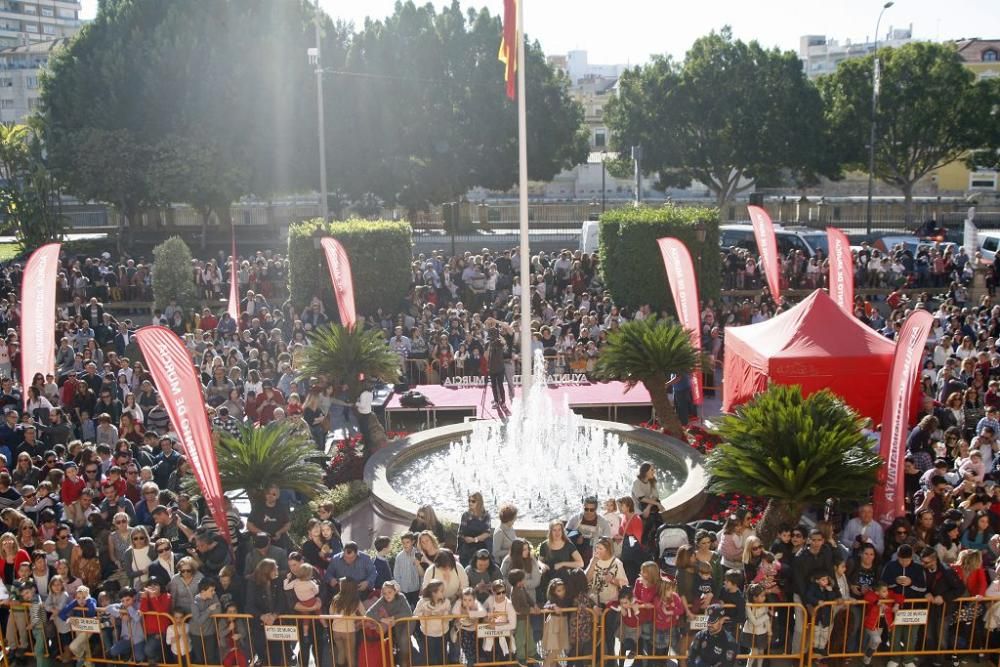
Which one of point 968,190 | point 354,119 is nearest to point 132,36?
point 354,119

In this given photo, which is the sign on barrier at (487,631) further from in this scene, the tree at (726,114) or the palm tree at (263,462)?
the tree at (726,114)

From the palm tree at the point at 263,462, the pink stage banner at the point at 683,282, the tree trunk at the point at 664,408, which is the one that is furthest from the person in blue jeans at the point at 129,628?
the pink stage banner at the point at 683,282

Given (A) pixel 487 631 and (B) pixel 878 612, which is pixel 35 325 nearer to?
(A) pixel 487 631

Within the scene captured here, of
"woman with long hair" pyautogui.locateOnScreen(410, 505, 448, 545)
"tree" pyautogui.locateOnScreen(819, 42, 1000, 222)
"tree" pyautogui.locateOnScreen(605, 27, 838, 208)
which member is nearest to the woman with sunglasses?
"woman with long hair" pyautogui.locateOnScreen(410, 505, 448, 545)

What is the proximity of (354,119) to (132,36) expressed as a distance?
9.83 m

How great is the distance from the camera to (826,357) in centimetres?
1359

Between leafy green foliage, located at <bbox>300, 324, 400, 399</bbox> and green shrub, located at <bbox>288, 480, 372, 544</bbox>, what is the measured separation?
1891 mm

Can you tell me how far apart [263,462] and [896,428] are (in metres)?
7.00

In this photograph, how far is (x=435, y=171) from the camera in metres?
40.2

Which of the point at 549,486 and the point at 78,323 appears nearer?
the point at 549,486

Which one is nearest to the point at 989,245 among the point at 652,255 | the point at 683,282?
the point at 652,255

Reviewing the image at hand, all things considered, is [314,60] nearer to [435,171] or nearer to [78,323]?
[435,171]

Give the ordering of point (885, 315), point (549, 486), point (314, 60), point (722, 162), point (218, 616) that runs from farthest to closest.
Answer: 1. point (722, 162)
2. point (314, 60)
3. point (885, 315)
4. point (549, 486)
5. point (218, 616)

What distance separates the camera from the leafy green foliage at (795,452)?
9.70 meters
